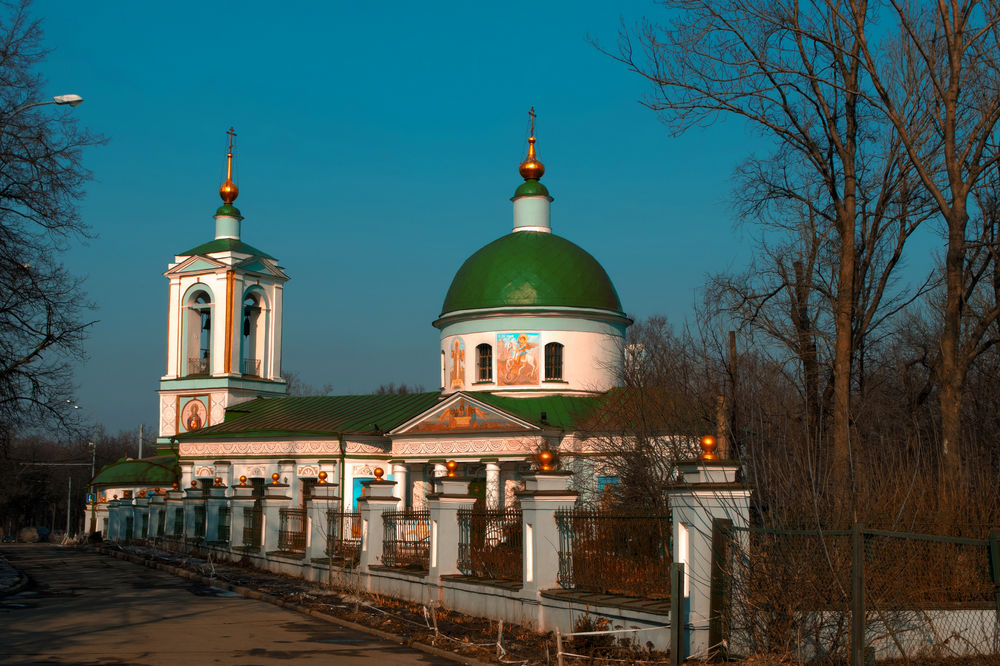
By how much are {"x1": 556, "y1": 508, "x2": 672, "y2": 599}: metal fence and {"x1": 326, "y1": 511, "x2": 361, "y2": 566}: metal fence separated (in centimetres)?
638

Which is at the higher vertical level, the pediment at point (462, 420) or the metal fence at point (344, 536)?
the pediment at point (462, 420)

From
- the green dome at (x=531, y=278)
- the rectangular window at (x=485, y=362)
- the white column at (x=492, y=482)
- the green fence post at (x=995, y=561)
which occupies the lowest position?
the green fence post at (x=995, y=561)

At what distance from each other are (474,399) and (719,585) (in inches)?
916

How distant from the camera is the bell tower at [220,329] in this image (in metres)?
42.6

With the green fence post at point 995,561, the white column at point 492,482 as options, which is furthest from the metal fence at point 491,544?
the white column at point 492,482

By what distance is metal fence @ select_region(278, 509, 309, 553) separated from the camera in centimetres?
2170

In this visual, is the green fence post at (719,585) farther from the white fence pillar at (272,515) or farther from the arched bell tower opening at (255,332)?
the arched bell tower opening at (255,332)

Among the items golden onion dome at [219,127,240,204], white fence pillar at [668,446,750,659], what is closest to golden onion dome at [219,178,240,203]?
golden onion dome at [219,127,240,204]

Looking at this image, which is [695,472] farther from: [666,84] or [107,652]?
[666,84]

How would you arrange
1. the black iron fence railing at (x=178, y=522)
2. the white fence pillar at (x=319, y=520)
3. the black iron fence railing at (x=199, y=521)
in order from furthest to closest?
the black iron fence railing at (x=178, y=522)
the black iron fence railing at (x=199, y=521)
the white fence pillar at (x=319, y=520)

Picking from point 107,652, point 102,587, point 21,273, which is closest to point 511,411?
point 102,587

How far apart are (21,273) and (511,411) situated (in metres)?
18.5

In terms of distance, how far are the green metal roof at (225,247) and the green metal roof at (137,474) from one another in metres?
10.5

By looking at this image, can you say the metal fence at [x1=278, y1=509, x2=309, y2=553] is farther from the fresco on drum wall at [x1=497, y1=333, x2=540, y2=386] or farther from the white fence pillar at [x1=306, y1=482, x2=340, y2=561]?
the fresco on drum wall at [x1=497, y1=333, x2=540, y2=386]
